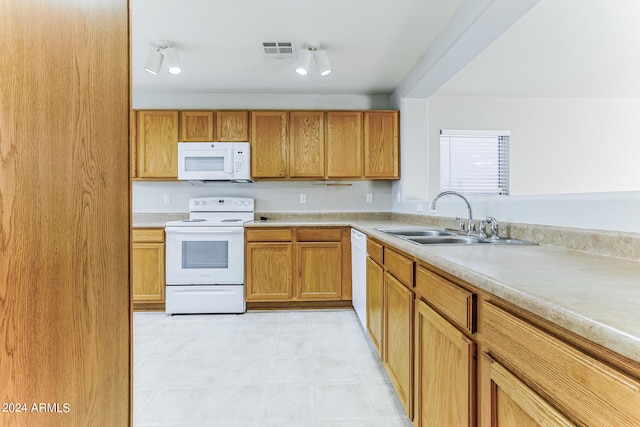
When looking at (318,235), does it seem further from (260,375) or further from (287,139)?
(260,375)

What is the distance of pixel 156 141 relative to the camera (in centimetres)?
339

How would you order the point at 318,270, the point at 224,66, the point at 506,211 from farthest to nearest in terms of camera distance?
the point at 318,270
the point at 224,66
the point at 506,211

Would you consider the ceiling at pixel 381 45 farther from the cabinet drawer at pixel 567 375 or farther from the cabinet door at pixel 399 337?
the cabinet drawer at pixel 567 375

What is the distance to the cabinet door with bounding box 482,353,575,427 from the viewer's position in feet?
1.97

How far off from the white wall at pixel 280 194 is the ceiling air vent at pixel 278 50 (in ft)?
4.68

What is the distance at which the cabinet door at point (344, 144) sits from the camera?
3467mm

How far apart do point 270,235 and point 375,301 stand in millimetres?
1411

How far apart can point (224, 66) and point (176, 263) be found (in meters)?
1.92

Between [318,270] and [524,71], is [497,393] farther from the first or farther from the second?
[524,71]

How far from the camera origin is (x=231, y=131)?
11.2 ft

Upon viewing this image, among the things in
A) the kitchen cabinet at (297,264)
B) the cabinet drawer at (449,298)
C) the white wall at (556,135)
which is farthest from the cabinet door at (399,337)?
the white wall at (556,135)

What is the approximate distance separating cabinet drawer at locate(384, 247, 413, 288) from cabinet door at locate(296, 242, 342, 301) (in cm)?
137

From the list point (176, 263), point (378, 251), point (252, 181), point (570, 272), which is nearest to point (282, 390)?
point (378, 251)

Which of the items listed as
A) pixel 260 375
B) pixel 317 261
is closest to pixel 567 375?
pixel 260 375
